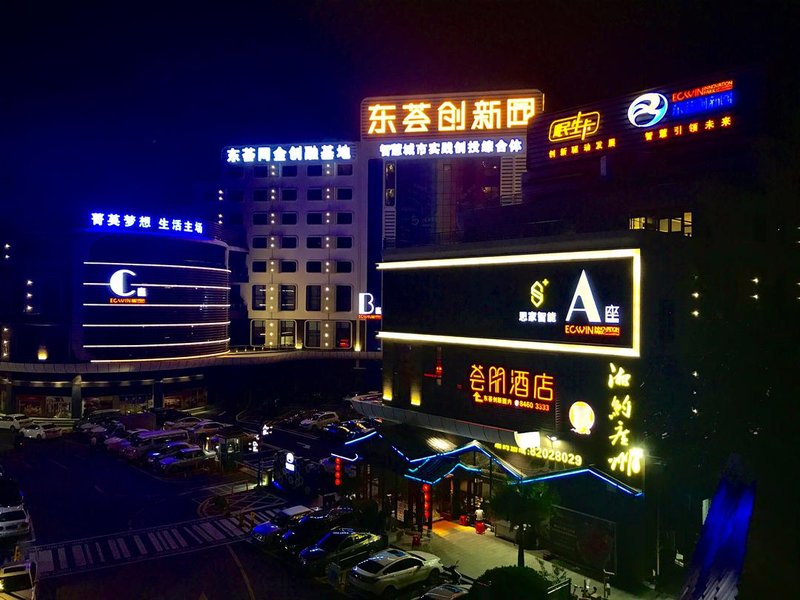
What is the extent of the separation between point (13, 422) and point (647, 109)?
48756 mm

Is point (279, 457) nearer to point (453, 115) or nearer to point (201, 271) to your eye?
point (201, 271)

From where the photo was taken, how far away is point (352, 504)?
91.1ft

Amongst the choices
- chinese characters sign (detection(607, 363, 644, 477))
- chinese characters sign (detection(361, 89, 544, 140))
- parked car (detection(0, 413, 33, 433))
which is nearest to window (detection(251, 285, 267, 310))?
chinese characters sign (detection(361, 89, 544, 140))

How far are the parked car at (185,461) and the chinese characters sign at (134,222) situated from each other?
72.8 ft

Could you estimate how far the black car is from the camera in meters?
24.4

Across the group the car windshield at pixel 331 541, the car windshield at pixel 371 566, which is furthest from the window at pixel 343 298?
the car windshield at pixel 371 566

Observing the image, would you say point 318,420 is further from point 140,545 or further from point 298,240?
point 298,240

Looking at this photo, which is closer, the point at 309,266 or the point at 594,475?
the point at 594,475

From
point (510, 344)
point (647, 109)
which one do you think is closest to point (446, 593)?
point (510, 344)

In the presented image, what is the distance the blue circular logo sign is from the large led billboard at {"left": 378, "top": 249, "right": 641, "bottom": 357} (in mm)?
13617

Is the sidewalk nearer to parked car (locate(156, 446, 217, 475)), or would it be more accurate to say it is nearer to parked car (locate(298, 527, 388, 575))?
parked car (locate(298, 527, 388, 575))

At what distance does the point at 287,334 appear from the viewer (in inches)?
2756

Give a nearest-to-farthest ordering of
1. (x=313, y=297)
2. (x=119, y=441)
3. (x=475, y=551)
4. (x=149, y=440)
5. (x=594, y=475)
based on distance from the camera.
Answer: (x=594, y=475)
(x=475, y=551)
(x=149, y=440)
(x=119, y=441)
(x=313, y=297)

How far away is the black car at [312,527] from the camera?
24.4 metres
